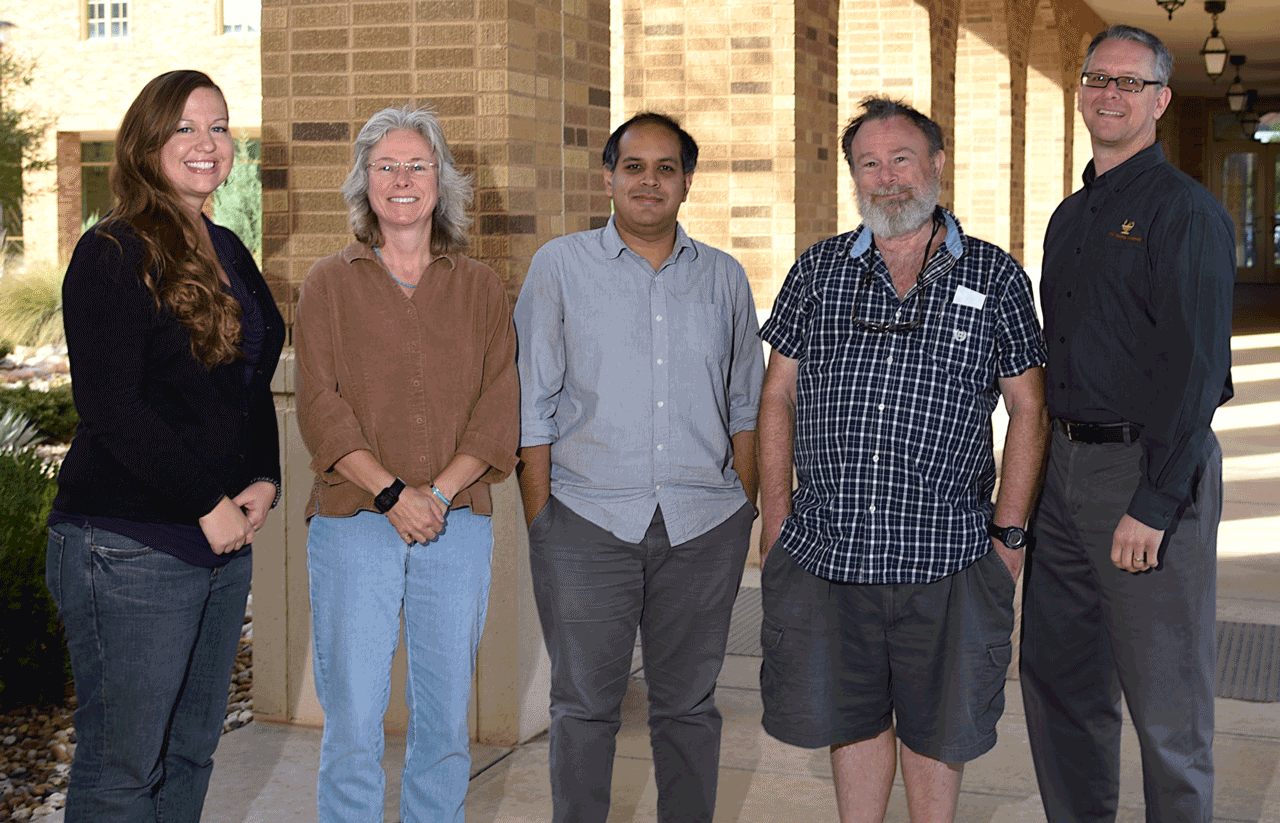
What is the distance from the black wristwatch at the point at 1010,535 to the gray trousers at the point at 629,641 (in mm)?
613

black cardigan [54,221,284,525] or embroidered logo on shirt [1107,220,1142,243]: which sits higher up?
embroidered logo on shirt [1107,220,1142,243]

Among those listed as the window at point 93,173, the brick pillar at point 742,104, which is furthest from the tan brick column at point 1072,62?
the window at point 93,173

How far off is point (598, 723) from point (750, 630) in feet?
9.01

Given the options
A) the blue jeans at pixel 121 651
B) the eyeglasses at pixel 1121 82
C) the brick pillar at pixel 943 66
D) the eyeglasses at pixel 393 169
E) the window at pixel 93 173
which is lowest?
the blue jeans at pixel 121 651

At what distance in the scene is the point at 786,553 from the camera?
328cm

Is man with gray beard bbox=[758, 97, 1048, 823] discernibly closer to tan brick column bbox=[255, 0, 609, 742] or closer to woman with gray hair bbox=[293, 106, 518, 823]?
woman with gray hair bbox=[293, 106, 518, 823]

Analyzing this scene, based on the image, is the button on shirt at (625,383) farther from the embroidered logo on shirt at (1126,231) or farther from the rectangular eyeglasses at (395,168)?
the embroidered logo on shirt at (1126,231)

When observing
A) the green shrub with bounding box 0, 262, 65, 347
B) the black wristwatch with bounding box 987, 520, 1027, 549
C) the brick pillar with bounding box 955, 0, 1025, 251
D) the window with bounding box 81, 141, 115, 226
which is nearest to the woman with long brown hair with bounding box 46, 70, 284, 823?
the black wristwatch with bounding box 987, 520, 1027, 549

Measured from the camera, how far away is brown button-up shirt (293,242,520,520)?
3072 millimetres

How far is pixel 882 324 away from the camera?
125 inches

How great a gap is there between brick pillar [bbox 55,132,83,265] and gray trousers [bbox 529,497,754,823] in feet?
95.7

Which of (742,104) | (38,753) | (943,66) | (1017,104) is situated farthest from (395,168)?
(1017,104)

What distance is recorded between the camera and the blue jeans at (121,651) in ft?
8.75

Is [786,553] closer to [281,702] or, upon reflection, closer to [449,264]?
[449,264]
